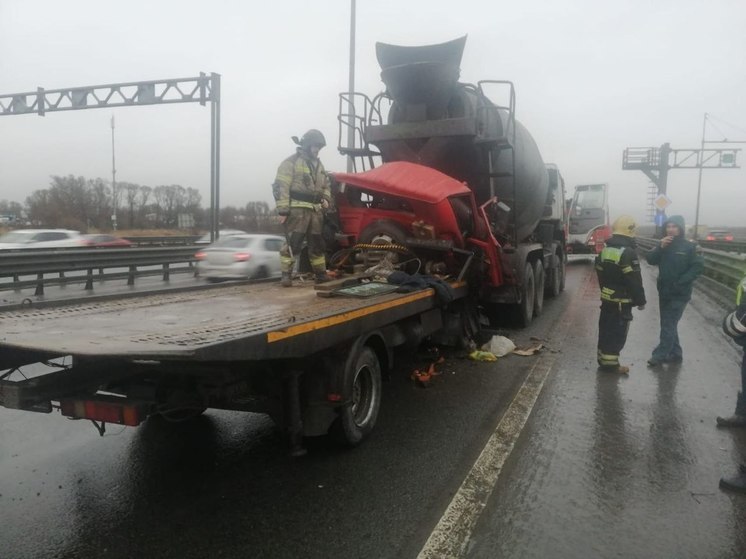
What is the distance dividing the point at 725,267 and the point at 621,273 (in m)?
Answer: 7.67

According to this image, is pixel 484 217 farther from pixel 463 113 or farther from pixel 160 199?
pixel 160 199

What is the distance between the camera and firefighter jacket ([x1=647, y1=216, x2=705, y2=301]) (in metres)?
6.86

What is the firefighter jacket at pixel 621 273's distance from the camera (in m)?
6.45

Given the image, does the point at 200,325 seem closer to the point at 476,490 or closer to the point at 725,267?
the point at 476,490

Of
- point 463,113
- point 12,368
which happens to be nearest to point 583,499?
point 12,368

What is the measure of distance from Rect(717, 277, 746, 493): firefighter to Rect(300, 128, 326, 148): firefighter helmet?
4.29 metres

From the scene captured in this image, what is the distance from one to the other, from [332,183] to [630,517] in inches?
201

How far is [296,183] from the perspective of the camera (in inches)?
257

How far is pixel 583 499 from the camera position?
3.51m

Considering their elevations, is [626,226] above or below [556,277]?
above

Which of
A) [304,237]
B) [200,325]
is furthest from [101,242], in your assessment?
[200,325]

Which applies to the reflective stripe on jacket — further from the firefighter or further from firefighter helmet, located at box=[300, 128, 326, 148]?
the firefighter

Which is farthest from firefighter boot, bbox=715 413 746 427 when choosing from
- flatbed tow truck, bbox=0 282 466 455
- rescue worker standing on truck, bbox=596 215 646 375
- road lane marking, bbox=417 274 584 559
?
flatbed tow truck, bbox=0 282 466 455

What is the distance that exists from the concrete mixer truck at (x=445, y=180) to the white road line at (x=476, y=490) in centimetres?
236
